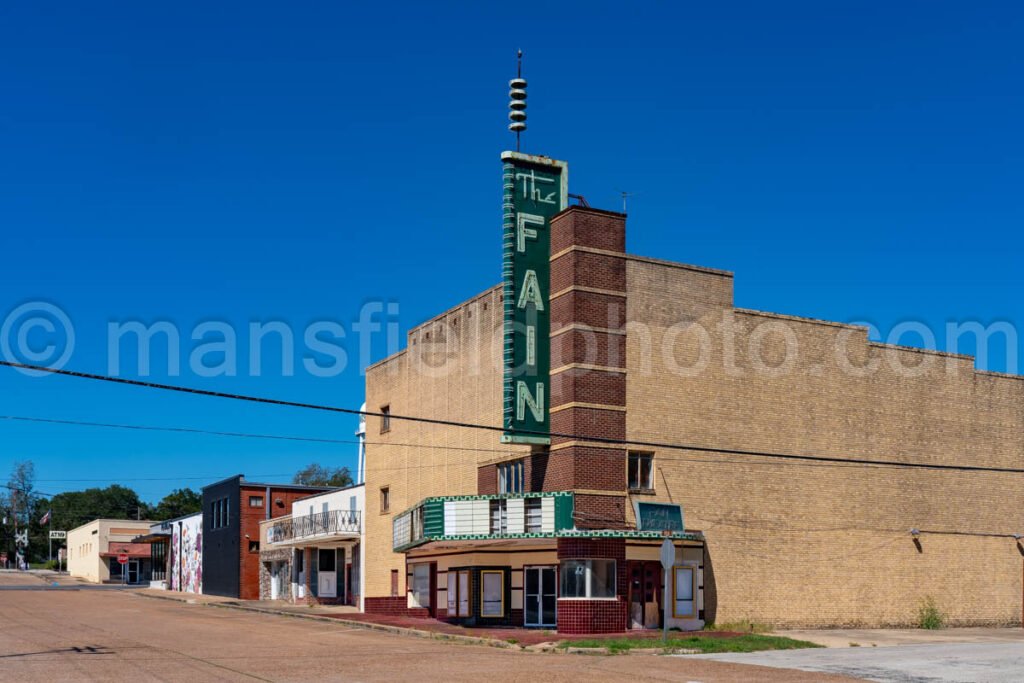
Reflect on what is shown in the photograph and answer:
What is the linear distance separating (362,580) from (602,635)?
20428mm

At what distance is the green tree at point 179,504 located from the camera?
7009 inches

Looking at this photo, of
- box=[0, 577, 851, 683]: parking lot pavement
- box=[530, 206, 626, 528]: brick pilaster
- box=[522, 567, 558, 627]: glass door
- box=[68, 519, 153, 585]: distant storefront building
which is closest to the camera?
box=[0, 577, 851, 683]: parking lot pavement

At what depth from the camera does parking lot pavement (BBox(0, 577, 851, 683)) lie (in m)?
21.9

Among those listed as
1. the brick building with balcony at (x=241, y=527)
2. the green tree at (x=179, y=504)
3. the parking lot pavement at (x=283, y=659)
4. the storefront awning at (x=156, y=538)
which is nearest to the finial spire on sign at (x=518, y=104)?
the parking lot pavement at (x=283, y=659)

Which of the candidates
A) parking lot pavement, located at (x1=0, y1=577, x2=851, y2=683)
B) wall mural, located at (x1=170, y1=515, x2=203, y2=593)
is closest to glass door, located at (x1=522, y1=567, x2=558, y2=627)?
parking lot pavement, located at (x1=0, y1=577, x2=851, y2=683)

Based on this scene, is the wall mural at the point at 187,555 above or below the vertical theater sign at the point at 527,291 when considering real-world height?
below

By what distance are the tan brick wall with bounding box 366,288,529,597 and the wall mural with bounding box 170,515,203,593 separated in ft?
102

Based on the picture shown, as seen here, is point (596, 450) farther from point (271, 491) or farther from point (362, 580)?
point (271, 491)

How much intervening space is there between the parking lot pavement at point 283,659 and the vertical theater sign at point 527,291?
25.6 feet

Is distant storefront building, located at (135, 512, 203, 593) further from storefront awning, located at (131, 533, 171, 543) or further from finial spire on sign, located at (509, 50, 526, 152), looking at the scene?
finial spire on sign, located at (509, 50, 526, 152)

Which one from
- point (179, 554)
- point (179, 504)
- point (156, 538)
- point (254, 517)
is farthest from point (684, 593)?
point (179, 504)

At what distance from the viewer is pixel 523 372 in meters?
36.3

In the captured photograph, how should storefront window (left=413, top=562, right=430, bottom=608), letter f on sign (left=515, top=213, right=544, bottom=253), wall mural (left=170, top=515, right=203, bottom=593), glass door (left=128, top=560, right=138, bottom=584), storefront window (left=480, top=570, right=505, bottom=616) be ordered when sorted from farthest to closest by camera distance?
1. glass door (left=128, top=560, right=138, bottom=584)
2. wall mural (left=170, top=515, right=203, bottom=593)
3. storefront window (left=413, top=562, right=430, bottom=608)
4. storefront window (left=480, top=570, right=505, bottom=616)
5. letter f on sign (left=515, top=213, right=544, bottom=253)

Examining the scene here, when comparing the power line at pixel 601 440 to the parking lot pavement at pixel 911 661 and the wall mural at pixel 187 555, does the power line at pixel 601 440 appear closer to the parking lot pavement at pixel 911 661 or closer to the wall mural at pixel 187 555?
the parking lot pavement at pixel 911 661
